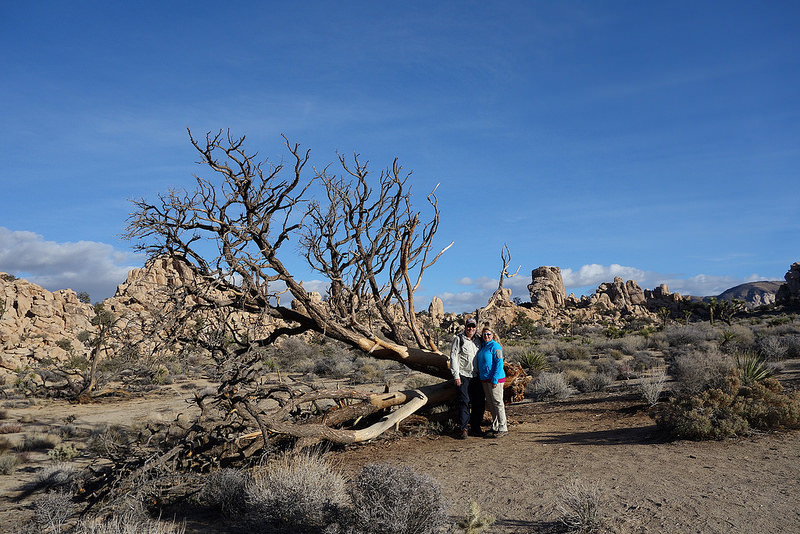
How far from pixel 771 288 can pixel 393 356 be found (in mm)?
173412

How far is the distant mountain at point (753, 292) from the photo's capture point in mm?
136750

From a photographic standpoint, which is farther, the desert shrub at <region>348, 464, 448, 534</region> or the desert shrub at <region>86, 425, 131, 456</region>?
the desert shrub at <region>86, 425, 131, 456</region>

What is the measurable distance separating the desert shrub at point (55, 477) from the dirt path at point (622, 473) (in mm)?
4134

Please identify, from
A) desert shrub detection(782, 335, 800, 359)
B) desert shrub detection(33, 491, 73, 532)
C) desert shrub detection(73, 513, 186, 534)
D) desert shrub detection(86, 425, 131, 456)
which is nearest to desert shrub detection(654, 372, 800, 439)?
desert shrub detection(73, 513, 186, 534)

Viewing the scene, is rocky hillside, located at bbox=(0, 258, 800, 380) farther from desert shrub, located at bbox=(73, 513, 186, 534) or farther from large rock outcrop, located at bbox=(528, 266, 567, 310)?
desert shrub, located at bbox=(73, 513, 186, 534)

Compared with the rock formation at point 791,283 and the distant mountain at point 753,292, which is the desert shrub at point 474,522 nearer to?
the rock formation at point 791,283

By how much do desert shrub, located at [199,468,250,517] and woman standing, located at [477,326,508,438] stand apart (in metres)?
4.31

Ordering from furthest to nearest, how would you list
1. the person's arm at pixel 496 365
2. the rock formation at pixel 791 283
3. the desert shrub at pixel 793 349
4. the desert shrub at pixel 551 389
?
the rock formation at pixel 791 283 → the desert shrub at pixel 793 349 → the desert shrub at pixel 551 389 → the person's arm at pixel 496 365

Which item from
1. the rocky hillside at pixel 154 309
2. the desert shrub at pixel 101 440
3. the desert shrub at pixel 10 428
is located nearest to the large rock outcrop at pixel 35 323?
the rocky hillside at pixel 154 309

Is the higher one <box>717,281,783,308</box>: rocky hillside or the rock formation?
<box>717,281,783,308</box>: rocky hillside

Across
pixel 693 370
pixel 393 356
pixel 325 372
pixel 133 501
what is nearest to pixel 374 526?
pixel 133 501

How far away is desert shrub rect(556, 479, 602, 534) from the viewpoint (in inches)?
183

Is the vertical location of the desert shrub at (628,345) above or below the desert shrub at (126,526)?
above

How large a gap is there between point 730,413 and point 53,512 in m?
9.09
